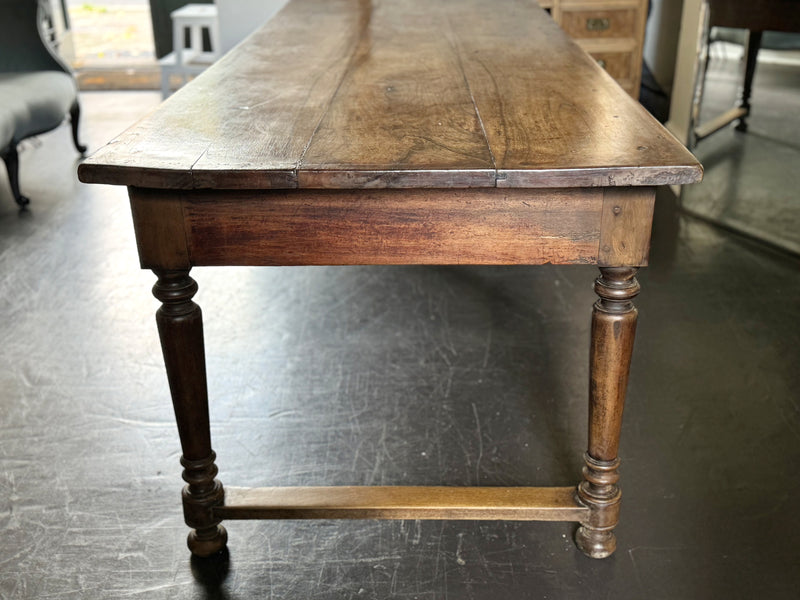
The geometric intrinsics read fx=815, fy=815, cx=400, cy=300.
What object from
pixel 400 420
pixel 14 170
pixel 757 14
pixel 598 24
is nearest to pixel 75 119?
pixel 14 170

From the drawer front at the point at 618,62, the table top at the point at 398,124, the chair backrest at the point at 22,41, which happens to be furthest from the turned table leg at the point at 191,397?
the drawer front at the point at 618,62

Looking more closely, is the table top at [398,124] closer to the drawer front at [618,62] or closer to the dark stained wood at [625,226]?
the dark stained wood at [625,226]

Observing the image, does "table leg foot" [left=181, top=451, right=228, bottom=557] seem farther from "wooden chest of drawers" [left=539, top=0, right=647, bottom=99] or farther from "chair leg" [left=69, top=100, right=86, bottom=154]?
"wooden chest of drawers" [left=539, top=0, right=647, bottom=99]

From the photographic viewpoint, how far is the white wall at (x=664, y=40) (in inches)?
167

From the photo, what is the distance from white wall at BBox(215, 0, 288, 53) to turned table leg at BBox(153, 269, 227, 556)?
3585 mm

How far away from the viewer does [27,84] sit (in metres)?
3.18

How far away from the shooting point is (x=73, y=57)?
5.40m

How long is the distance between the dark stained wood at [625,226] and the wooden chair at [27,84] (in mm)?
2497

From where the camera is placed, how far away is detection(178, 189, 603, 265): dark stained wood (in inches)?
43.1

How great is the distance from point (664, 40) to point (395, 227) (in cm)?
369

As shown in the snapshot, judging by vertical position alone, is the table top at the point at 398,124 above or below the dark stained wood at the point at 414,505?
above

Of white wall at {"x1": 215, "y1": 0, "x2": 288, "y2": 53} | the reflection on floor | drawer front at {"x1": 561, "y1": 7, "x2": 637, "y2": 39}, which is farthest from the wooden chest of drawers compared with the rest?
white wall at {"x1": 215, "y1": 0, "x2": 288, "y2": 53}

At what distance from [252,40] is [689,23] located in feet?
6.75

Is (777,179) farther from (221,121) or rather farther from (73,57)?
(73,57)
